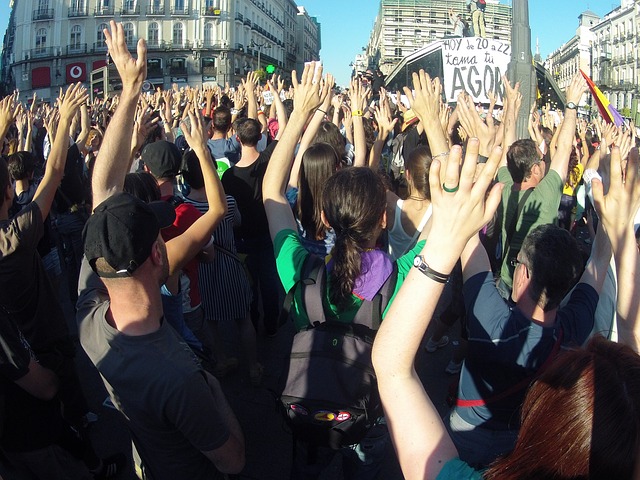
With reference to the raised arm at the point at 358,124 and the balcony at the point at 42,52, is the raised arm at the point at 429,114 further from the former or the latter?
the balcony at the point at 42,52

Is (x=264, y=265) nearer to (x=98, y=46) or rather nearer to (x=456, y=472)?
(x=456, y=472)

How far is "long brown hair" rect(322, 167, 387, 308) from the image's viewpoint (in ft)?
6.14

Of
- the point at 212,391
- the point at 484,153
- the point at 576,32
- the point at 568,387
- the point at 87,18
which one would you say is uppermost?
the point at 576,32

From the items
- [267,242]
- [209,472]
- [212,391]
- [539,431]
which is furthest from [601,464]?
[267,242]

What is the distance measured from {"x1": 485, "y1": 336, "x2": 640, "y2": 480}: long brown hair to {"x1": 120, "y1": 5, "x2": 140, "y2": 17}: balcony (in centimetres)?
6562

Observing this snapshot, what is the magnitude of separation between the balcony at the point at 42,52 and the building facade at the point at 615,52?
61.9 meters

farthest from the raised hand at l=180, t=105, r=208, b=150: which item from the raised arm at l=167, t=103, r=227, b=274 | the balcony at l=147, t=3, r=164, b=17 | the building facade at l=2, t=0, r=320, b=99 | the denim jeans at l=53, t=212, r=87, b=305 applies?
the balcony at l=147, t=3, r=164, b=17

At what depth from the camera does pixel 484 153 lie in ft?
11.3

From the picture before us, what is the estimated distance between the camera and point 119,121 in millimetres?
2246

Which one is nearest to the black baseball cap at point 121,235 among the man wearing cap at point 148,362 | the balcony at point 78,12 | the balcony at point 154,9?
the man wearing cap at point 148,362

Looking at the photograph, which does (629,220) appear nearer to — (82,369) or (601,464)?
(601,464)

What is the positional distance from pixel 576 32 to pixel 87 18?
82.1m

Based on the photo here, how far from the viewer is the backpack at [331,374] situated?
1829 millimetres

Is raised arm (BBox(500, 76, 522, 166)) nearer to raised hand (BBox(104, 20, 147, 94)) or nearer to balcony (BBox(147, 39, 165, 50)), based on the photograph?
raised hand (BBox(104, 20, 147, 94))
